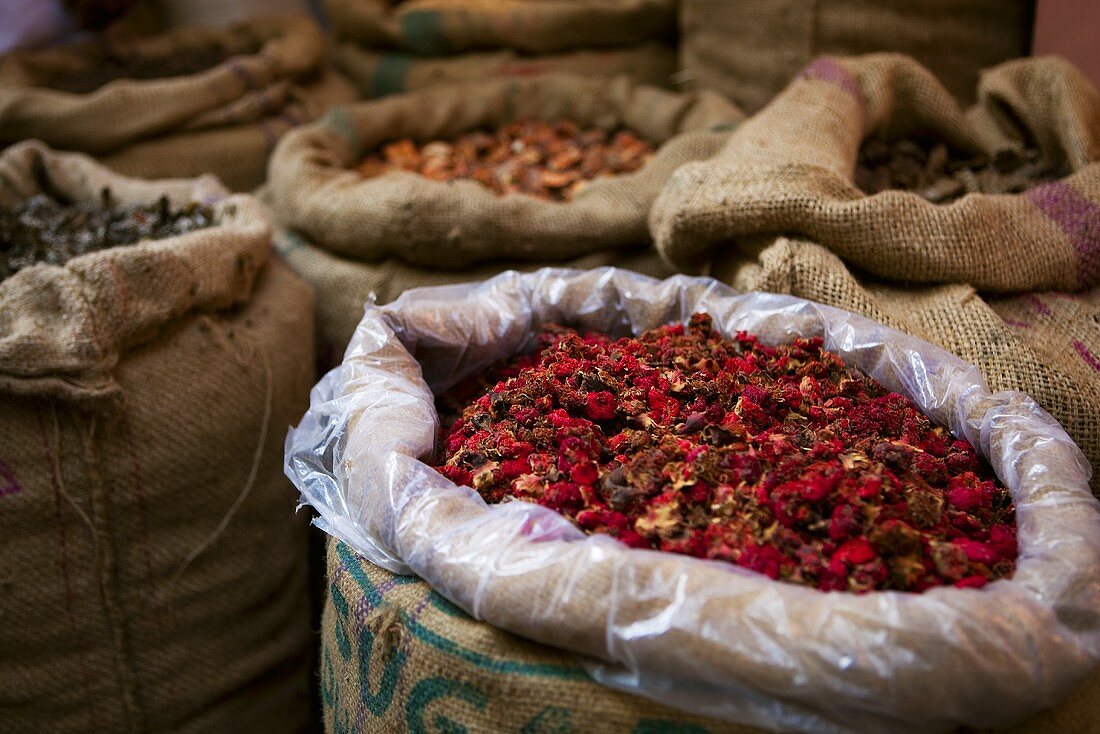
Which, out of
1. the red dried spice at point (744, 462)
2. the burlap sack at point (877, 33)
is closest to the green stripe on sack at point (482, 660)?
the red dried spice at point (744, 462)

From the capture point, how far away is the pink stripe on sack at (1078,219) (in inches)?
49.7

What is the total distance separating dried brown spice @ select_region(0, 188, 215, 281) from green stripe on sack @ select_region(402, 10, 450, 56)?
0.91m

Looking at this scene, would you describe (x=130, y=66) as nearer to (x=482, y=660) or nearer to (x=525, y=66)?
(x=525, y=66)

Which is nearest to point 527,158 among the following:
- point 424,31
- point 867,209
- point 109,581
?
point 424,31

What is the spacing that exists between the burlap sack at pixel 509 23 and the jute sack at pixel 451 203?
328mm

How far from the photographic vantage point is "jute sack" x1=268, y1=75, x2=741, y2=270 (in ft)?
5.08

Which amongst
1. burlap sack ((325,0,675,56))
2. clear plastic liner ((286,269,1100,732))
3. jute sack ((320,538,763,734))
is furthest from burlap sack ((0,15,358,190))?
jute sack ((320,538,763,734))

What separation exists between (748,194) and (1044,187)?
460 mm

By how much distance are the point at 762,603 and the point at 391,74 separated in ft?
6.75

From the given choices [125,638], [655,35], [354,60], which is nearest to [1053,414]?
[125,638]

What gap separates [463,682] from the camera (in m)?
0.75

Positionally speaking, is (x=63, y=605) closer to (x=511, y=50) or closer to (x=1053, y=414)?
(x=1053, y=414)

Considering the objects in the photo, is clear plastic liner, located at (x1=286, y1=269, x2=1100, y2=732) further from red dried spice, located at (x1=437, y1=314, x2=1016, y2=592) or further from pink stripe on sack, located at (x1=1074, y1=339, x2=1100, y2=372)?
pink stripe on sack, located at (x1=1074, y1=339, x2=1100, y2=372)

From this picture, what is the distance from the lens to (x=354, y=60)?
251cm
